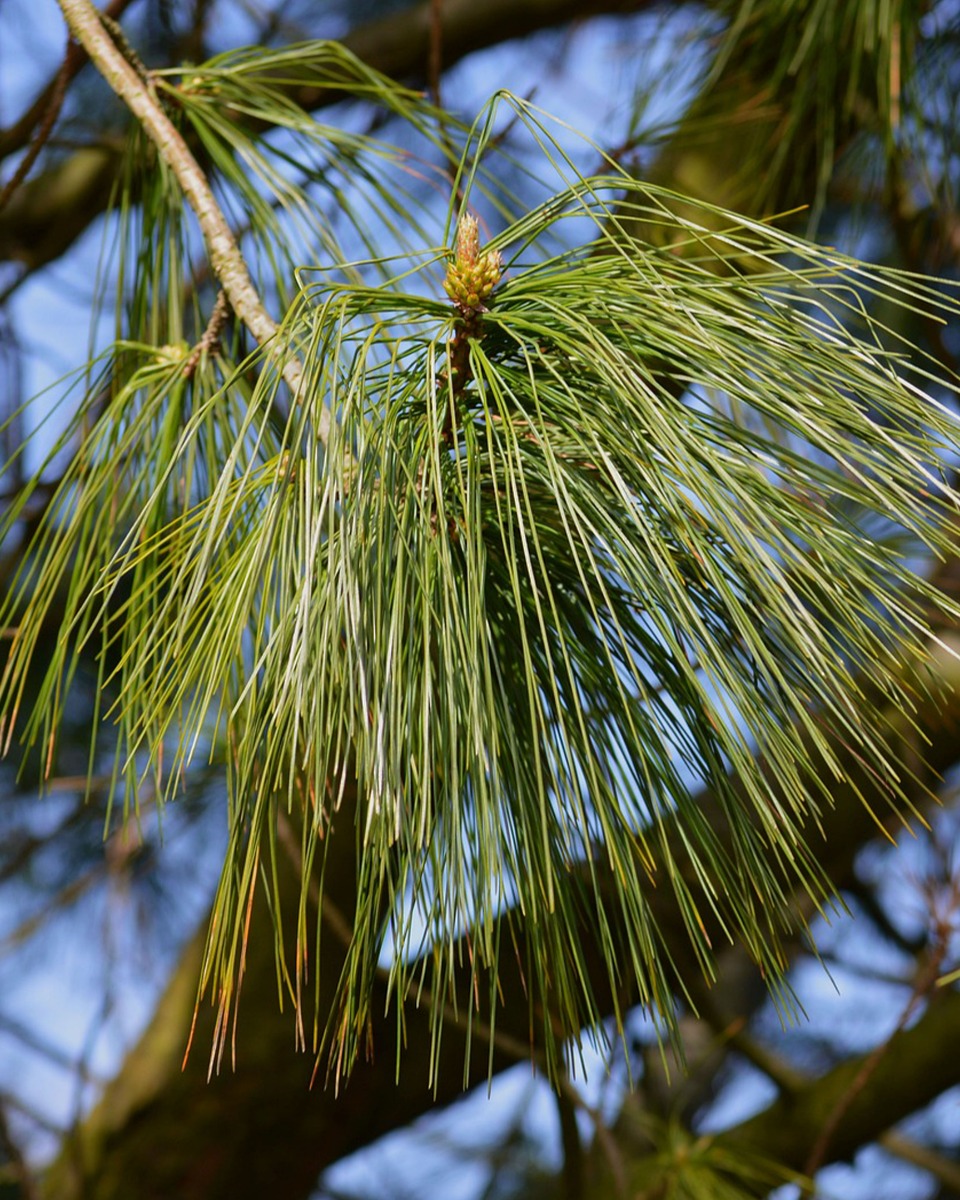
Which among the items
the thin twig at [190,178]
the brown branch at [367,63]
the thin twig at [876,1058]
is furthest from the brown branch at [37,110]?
the thin twig at [876,1058]

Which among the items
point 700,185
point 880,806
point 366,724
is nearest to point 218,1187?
point 880,806

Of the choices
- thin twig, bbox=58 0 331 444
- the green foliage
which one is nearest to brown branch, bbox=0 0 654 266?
thin twig, bbox=58 0 331 444

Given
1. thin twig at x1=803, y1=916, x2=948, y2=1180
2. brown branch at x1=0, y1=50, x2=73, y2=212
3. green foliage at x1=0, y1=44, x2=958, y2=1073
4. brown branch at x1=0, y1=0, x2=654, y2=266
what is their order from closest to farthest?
green foliage at x1=0, y1=44, x2=958, y2=1073, brown branch at x1=0, y1=50, x2=73, y2=212, thin twig at x1=803, y1=916, x2=948, y2=1180, brown branch at x1=0, y1=0, x2=654, y2=266

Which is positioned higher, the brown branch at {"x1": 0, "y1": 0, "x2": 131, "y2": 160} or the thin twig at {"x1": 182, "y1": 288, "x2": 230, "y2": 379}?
the brown branch at {"x1": 0, "y1": 0, "x2": 131, "y2": 160}

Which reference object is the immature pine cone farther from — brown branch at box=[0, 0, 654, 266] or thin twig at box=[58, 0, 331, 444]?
brown branch at box=[0, 0, 654, 266]

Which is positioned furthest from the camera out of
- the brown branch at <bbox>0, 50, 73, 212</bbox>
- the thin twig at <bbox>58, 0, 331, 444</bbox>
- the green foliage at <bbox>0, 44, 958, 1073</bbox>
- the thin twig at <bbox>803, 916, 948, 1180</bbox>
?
the thin twig at <bbox>803, 916, 948, 1180</bbox>

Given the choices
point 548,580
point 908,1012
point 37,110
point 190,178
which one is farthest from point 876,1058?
point 37,110

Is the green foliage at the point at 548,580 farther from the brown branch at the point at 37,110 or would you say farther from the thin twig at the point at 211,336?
the brown branch at the point at 37,110

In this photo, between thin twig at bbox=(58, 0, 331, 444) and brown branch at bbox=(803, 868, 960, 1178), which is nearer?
thin twig at bbox=(58, 0, 331, 444)
